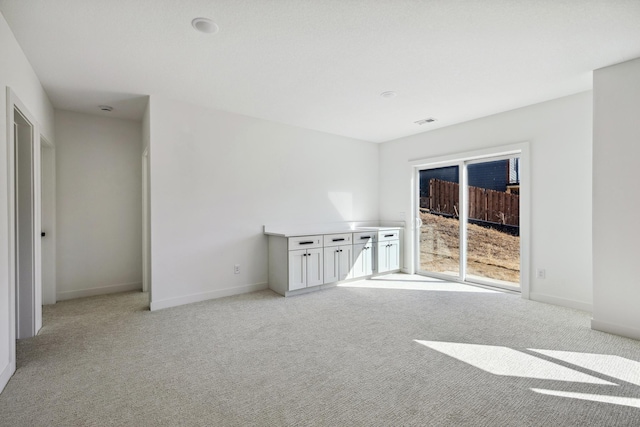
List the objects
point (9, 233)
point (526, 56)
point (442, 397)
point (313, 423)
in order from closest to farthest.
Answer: point (313, 423) → point (442, 397) → point (9, 233) → point (526, 56)

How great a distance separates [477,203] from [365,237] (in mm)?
1799

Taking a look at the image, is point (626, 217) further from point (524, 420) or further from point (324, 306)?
point (324, 306)

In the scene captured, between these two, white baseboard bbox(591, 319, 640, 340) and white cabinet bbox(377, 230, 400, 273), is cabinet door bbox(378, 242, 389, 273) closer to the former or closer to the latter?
white cabinet bbox(377, 230, 400, 273)

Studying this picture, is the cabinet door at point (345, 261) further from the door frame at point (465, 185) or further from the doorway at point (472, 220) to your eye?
the doorway at point (472, 220)

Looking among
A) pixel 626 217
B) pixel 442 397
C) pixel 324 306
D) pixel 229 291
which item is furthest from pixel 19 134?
pixel 626 217

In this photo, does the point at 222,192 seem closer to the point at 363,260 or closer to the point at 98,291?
the point at 98,291

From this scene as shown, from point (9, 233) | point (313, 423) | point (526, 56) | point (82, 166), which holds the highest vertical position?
point (526, 56)

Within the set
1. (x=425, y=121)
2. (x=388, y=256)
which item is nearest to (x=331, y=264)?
(x=388, y=256)

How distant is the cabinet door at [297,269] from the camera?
13.3 feet

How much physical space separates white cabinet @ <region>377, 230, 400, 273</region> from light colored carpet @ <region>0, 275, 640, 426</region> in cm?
163

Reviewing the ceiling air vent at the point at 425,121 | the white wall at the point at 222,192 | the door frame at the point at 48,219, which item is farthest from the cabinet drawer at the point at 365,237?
the door frame at the point at 48,219

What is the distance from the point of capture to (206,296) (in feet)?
12.9

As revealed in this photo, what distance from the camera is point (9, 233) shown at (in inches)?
86.3

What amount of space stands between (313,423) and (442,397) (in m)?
0.83
